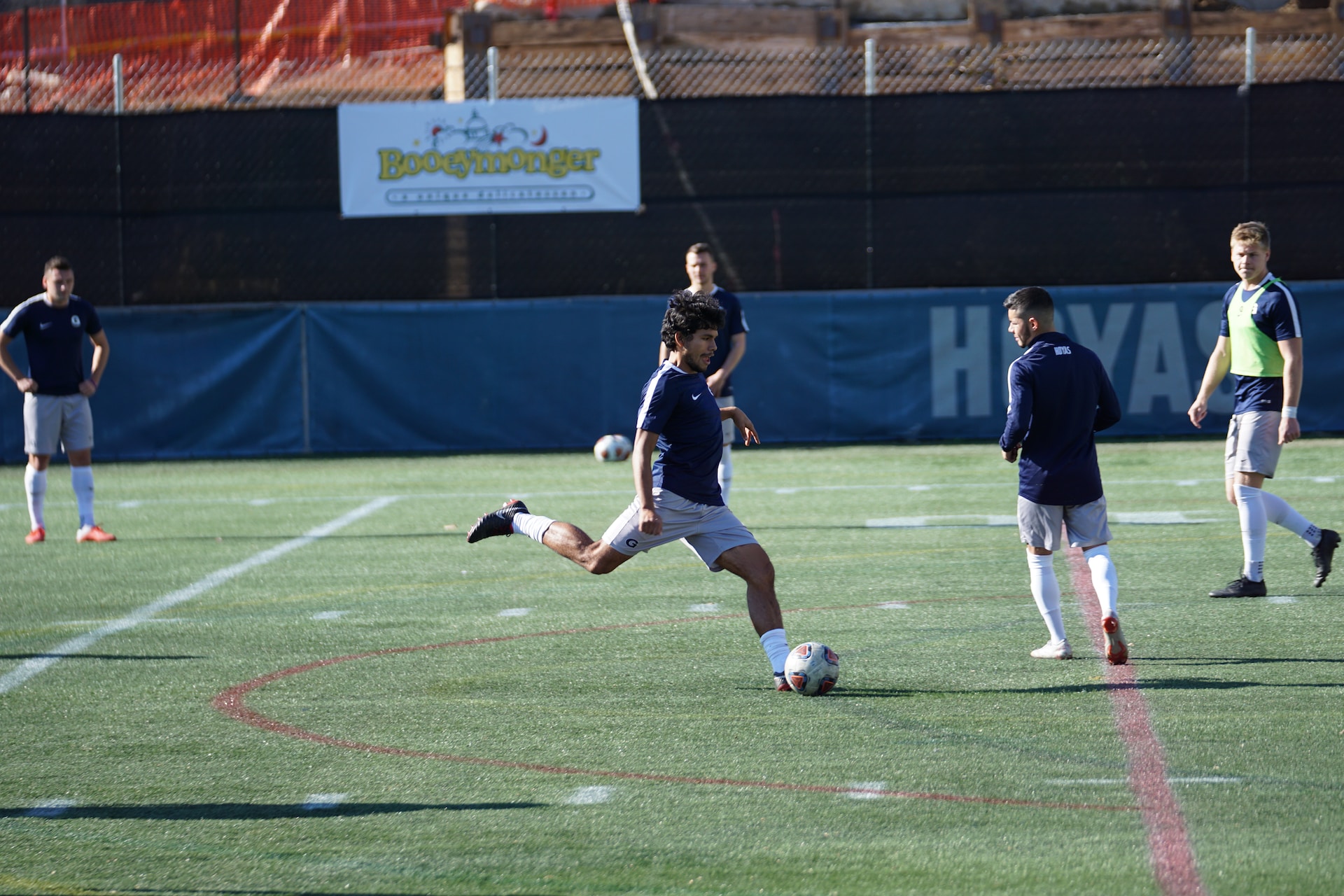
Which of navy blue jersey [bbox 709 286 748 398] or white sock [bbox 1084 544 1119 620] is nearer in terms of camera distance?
white sock [bbox 1084 544 1119 620]

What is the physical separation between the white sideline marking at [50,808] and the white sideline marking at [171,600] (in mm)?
2005

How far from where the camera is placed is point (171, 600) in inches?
383

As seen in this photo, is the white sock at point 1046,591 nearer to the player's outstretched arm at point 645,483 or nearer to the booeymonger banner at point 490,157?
the player's outstretched arm at point 645,483

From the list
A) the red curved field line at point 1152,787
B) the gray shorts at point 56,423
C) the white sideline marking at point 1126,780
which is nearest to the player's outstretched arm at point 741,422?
the red curved field line at point 1152,787

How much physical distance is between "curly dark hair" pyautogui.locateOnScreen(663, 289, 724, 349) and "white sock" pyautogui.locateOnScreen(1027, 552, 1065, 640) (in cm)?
188

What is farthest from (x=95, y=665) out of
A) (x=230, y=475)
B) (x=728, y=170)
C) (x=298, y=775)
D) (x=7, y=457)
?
(x=728, y=170)

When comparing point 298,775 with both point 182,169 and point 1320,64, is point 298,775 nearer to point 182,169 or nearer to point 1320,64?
point 182,169

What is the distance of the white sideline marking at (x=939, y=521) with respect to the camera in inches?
488

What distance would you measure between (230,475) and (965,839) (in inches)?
552

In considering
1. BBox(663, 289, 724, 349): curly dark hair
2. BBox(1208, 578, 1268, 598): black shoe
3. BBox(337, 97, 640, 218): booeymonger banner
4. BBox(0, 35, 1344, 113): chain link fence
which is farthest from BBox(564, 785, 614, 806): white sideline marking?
BBox(0, 35, 1344, 113): chain link fence

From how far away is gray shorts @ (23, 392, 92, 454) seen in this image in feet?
41.1

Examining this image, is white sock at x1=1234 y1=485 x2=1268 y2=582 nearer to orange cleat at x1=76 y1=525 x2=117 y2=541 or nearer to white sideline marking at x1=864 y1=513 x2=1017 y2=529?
white sideline marking at x1=864 y1=513 x2=1017 y2=529

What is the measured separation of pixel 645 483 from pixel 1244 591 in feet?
13.1

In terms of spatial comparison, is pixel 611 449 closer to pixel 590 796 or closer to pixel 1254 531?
pixel 1254 531
